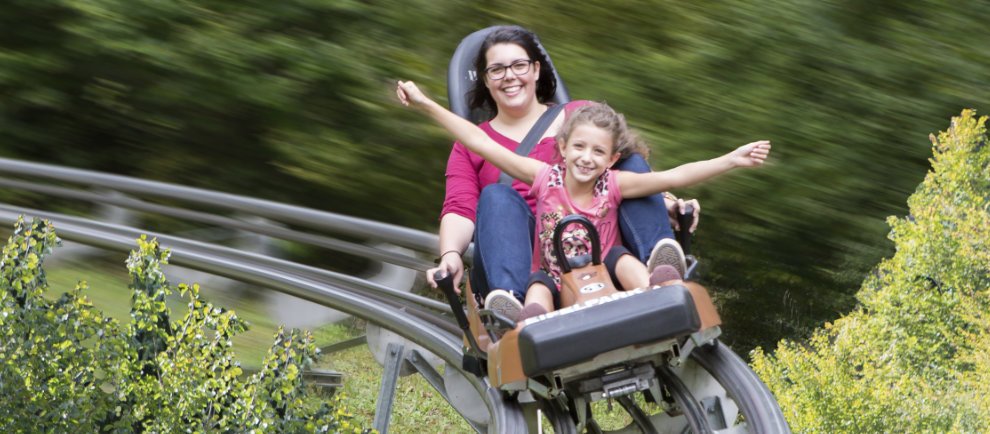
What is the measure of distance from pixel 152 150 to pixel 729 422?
228 inches

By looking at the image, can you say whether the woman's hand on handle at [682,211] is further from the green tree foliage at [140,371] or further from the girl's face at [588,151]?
the green tree foliage at [140,371]

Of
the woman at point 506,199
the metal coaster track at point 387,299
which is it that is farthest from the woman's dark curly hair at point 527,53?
the metal coaster track at point 387,299

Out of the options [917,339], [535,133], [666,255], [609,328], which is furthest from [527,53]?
[917,339]

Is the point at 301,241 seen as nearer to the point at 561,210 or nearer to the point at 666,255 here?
the point at 561,210

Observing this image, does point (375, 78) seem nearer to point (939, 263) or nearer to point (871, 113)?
point (871, 113)

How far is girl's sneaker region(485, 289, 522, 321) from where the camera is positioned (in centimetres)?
385

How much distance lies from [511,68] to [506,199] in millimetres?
521

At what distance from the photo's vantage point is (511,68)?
14.2 ft

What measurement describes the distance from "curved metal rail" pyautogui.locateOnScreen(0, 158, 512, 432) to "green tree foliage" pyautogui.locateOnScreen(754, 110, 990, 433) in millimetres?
9644

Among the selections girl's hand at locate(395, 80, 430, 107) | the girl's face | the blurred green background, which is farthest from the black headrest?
the blurred green background

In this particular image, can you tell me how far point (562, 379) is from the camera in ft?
12.7

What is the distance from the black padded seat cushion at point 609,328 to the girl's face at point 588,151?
1.43 ft

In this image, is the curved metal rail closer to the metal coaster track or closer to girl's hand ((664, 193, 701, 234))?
the metal coaster track

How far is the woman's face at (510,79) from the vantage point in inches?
170
